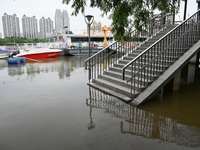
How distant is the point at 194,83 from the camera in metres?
7.05

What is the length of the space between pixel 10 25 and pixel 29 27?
9264 millimetres

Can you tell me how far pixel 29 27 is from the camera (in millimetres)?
76500

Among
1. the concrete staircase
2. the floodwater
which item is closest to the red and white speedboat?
the floodwater

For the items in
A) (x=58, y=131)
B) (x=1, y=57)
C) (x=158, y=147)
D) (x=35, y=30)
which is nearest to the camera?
(x=158, y=147)

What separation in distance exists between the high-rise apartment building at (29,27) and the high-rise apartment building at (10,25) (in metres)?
3.70

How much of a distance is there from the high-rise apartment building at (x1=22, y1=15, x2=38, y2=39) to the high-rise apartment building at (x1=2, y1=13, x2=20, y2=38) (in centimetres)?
370

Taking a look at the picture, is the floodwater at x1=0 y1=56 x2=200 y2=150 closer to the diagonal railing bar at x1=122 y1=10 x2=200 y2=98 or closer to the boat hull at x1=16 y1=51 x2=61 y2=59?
the diagonal railing bar at x1=122 y1=10 x2=200 y2=98

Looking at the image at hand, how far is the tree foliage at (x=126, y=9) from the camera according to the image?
2.85 meters

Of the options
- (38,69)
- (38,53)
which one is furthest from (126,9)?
(38,53)

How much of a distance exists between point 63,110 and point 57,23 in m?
61.0

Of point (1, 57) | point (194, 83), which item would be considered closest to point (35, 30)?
point (1, 57)

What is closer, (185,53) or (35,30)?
(185,53)

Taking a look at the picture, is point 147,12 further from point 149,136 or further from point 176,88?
point 176,88

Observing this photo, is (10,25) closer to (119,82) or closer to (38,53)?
(38,53)
